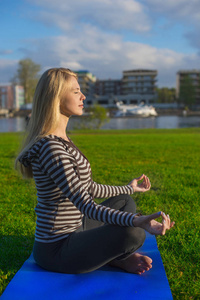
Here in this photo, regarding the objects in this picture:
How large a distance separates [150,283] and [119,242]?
368 mm

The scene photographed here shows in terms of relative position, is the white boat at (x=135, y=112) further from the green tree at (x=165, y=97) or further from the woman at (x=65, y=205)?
the woman at (x=65, y=205)

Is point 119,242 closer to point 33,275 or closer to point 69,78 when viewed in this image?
point 33,275

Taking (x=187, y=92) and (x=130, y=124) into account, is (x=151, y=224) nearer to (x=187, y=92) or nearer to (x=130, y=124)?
(x=130, y=124)

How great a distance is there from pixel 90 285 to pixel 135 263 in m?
0.35

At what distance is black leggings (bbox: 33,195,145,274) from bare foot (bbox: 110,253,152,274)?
4.5 inches

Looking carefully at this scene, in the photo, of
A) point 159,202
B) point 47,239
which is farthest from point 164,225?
point 159,202

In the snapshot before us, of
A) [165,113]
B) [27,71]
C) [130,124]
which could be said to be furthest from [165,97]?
[130,124]

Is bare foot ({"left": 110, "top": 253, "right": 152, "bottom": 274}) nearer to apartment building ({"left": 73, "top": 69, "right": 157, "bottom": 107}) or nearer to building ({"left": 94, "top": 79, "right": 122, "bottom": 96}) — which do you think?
apartment building ({"left": 73, "top": 69, "right": 157, "bottom": 107})

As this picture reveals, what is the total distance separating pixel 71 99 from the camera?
6.91ft

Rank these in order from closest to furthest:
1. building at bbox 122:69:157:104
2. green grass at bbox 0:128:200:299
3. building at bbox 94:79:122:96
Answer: green grass at bbox 0:128:200:299
building at bbox 122:69:157:104
building at bbox 94:79:122:96

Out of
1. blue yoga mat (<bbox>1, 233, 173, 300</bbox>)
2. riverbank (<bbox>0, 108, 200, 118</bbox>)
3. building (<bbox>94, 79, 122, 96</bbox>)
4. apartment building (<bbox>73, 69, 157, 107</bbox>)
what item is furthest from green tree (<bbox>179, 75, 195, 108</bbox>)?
blue yoga mat (<bbox>1, 233, 173, 300</bbox>)

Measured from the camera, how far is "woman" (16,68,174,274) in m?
1.92

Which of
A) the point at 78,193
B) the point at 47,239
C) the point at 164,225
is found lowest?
the point at 47,239

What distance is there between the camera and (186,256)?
2.67m
